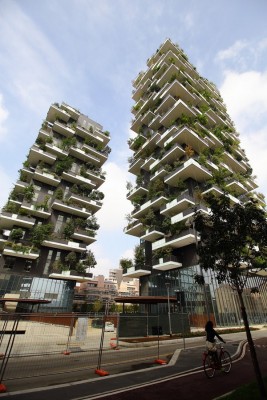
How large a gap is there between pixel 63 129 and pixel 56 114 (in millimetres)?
4317

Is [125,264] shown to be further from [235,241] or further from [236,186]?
[235,241]

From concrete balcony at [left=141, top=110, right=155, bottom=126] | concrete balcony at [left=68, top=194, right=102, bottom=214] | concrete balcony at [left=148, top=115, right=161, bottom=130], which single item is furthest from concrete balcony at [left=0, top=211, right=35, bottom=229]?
concrete balcony at [left=141, top=110, right=155, bottom=126]

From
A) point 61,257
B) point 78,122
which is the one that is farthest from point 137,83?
point 61,257

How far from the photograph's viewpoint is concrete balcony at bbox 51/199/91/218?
138 feet

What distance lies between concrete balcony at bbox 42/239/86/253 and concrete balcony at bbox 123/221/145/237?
8.53 metres

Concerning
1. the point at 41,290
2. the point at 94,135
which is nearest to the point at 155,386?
the point at 41,290

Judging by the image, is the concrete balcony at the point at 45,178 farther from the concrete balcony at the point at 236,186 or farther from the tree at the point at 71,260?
the concrete balcony at the point at 236,186

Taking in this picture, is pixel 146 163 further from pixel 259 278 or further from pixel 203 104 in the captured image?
pixel 259 278

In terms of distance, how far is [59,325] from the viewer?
41.8 ft

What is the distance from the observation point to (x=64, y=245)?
39.5 meters

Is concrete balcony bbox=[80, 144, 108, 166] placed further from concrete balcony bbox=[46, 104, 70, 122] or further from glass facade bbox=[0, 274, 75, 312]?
glass facade bbox=[0, 274, 75, 312]

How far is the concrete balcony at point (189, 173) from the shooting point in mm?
33094

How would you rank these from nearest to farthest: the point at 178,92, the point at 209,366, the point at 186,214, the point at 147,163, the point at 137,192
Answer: the point at 209,366 < the point at 186,214 < the point at 178,92 < the point at 147,163 < the point at 137,192

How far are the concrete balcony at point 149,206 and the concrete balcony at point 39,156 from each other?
1962 centimetres
